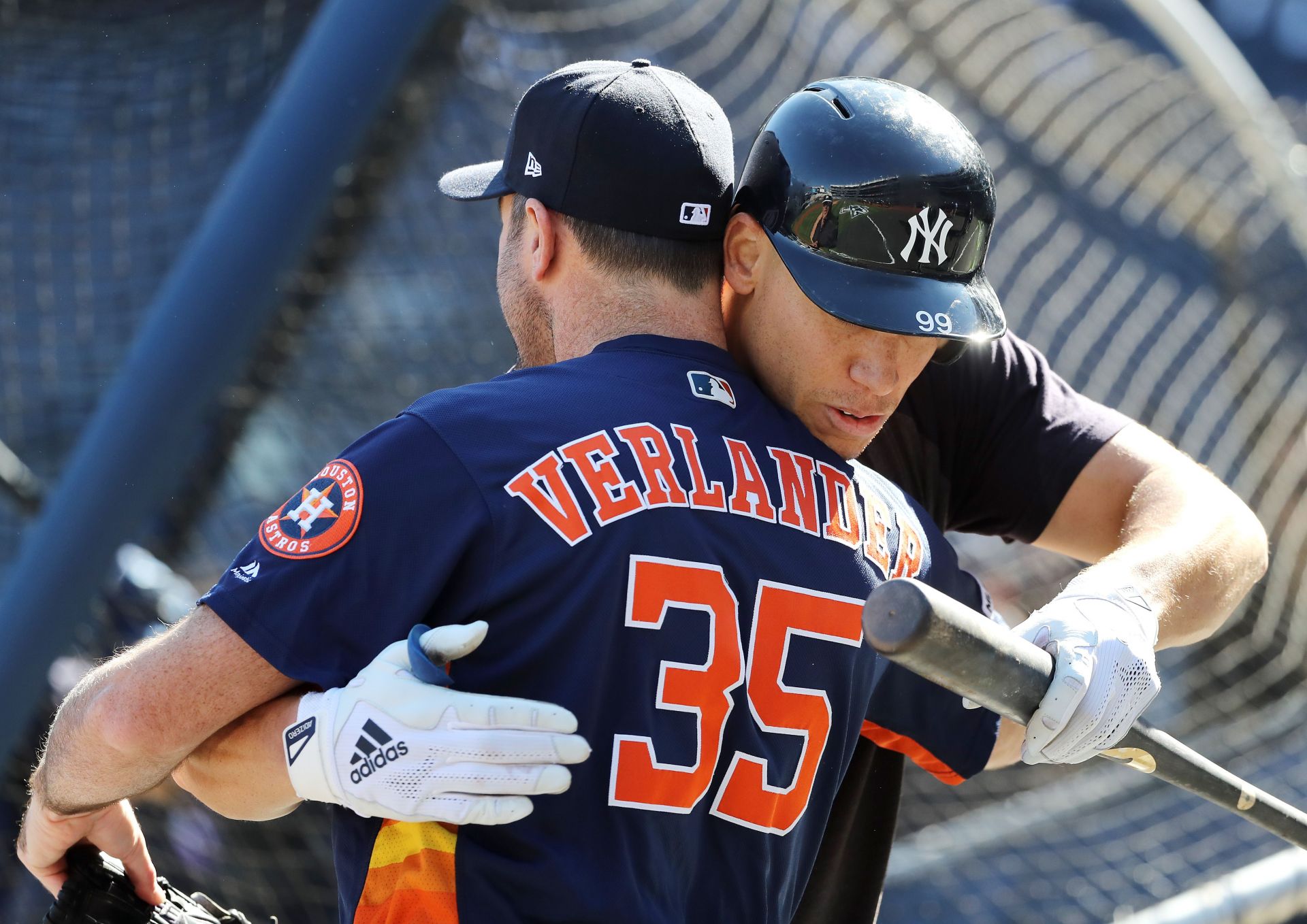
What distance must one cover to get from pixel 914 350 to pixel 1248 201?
9.30 ft

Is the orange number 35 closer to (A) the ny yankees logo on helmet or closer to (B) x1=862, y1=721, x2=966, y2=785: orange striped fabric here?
(B) x1=862, y1=721, x2=966, y2=785: orange striped fabric

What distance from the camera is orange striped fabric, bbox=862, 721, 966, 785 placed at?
1786 mm

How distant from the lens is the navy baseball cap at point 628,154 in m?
1.62

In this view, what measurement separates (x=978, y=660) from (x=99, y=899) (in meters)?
1.15

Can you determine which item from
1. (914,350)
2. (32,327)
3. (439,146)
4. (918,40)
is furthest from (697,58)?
(914,350)

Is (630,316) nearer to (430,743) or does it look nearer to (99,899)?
(430,743)

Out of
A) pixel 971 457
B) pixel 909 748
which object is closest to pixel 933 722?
pixel 909 748

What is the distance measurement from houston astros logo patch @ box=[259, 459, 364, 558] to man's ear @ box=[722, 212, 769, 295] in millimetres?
539

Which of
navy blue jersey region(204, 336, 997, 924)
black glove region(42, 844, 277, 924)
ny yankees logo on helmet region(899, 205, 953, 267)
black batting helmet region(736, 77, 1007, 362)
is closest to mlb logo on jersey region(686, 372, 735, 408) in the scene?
navy blue jersey region(204, 336, 997, 924)

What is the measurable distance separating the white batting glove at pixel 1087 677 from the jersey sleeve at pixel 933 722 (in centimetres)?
22

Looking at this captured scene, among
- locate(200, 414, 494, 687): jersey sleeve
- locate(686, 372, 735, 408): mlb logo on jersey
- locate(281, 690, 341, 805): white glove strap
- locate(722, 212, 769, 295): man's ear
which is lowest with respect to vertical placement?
locate(281, 690, 341, 805): white glove strap

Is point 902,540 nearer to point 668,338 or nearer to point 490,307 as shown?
point 668,338

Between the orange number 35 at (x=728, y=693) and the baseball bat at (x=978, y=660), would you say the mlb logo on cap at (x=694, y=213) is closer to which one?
the orange number 35 at (x=728, y=693)

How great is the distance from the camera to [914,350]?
165 centimetres
